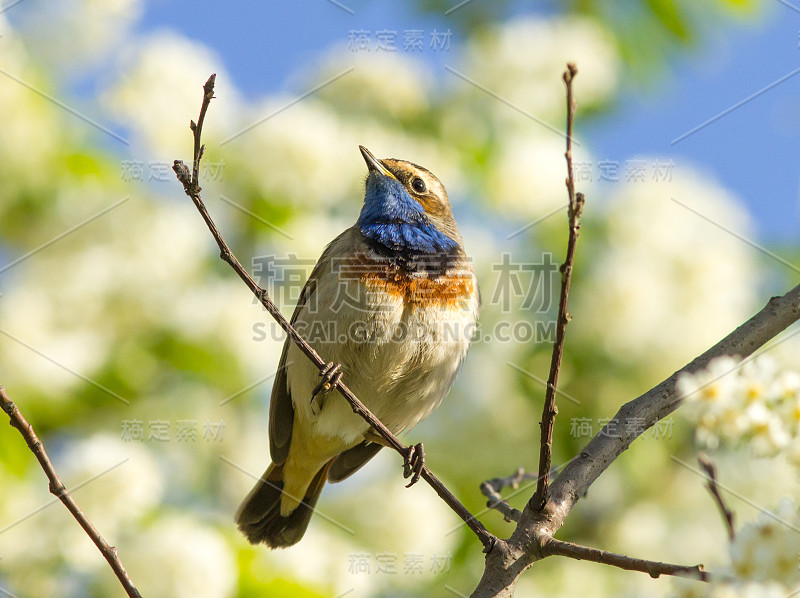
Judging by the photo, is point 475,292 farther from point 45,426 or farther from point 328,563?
point 45,426

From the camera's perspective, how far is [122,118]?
5809mm

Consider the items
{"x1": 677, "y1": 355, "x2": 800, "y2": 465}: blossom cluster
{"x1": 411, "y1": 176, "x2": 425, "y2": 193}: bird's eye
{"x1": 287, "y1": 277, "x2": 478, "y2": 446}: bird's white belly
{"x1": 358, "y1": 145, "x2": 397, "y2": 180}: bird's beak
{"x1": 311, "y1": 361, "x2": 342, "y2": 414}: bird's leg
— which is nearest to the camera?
{"x1": 677, "y1": 355, "x2": 800, "y2": 465}: blossom cluster

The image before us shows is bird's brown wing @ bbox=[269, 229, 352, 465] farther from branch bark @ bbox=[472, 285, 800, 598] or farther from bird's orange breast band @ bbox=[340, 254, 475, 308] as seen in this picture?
branch bark @ bbox=[472, 285, 800, 598]

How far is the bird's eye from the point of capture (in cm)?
498

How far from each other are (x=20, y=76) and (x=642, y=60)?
4140 millimetres

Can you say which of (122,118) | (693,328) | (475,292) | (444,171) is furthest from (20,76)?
(693,328)

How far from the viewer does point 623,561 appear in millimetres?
2477

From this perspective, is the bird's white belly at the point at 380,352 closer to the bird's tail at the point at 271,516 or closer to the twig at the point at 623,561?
the bird's tail at the point at 271,516

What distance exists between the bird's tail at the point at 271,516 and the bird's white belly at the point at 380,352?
0.70 meters

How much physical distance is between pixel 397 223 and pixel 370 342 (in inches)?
30.2

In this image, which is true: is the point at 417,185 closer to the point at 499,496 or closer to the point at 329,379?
the point at 329,379

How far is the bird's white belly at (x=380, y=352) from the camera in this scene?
412 cm

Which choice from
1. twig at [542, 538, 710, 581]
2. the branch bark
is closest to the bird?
the branch bark

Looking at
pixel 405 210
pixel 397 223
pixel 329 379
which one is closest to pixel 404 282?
pixel 397 223
